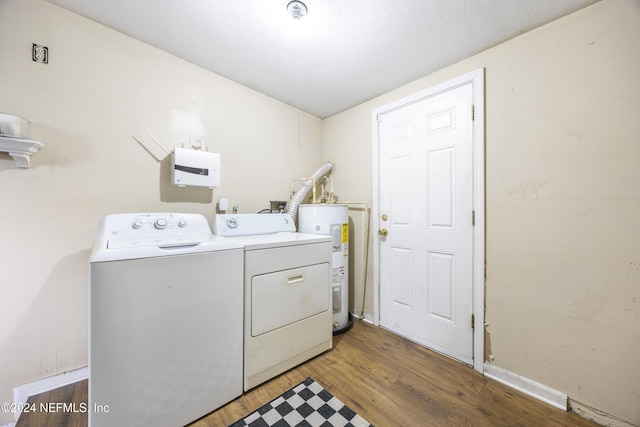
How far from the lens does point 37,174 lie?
1.34 meters

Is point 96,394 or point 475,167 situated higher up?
point 475,167

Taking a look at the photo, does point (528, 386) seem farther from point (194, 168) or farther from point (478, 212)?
point (194, 168)

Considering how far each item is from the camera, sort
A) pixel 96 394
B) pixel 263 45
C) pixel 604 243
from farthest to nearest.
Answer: pixel 263 45, pixel 604 243, pixel 96 394

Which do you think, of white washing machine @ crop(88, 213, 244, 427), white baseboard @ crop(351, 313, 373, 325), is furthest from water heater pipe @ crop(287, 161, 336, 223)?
white baseboard @ crop(351, 313, 373, 325)

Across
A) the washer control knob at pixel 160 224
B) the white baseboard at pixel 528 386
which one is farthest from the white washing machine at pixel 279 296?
the white baseboard at pixel 528 386

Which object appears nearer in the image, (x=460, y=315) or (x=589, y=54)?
(x=589, y=54)

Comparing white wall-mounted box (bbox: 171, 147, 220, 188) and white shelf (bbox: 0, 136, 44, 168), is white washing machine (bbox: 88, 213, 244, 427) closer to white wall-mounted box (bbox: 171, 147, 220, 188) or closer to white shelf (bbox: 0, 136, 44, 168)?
white wall-mounted box (bbox: 171, 147, 220, 188)

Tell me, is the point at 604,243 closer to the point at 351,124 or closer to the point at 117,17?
the point at 351,124

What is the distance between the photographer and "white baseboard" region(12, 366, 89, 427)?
4.18ft

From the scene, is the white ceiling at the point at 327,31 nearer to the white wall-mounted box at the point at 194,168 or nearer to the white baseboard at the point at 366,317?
the white wall-mounted box at the point at 194,168

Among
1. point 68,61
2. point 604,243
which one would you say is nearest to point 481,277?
point 604,243

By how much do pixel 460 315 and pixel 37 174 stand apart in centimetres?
291

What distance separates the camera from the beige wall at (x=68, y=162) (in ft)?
4.21

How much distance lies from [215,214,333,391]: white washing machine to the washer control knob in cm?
33
